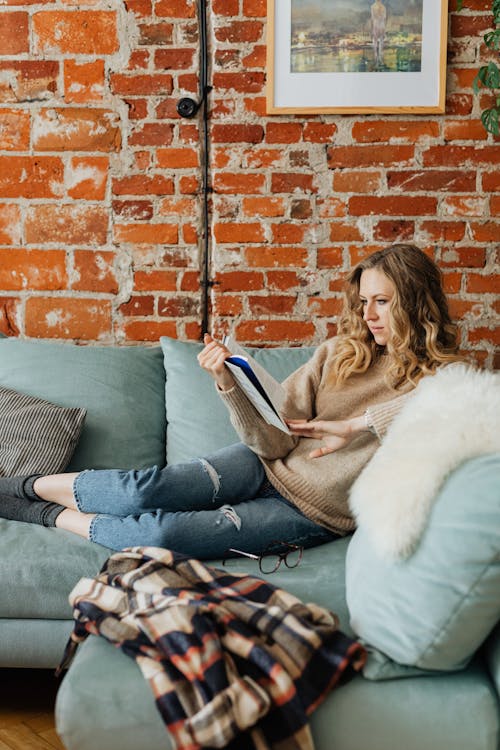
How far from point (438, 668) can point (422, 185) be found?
1699 millimetres

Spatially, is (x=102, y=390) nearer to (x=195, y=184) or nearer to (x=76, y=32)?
(x=195, y=184)

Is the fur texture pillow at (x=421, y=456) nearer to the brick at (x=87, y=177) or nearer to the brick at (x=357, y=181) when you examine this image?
the brick at (x=357, y=181)

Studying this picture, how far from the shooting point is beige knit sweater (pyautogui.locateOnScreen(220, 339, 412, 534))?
1971 millimetres

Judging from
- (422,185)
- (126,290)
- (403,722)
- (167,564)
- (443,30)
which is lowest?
(403,722)

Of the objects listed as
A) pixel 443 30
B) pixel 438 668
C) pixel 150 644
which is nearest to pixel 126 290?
pixel 443 30

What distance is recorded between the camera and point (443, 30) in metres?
2.51

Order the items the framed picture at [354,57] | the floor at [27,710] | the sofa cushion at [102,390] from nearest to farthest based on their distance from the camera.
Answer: the floor at [27,710] < the sofa cushion at [102,390] < the framed picture at [354,57]

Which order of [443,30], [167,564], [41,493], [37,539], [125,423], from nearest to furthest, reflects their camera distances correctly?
1. [167,564]
2. [37,539]
3. [41,493]
4. [125,423]
5. [443,30]

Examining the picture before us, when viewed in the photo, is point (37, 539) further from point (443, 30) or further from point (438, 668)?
point (443, 30)

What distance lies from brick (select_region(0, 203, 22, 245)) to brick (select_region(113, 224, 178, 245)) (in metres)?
0.34

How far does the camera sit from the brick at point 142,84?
8.61 feet

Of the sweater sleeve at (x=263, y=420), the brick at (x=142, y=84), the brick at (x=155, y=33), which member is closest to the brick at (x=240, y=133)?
the brick at (x=142, y=84)

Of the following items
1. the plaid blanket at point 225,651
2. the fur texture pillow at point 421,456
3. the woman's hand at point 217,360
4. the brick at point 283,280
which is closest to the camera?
the plaid blanket at point 225,651

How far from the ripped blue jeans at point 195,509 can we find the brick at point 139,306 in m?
0.81
